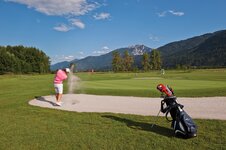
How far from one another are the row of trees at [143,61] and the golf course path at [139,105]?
105 m

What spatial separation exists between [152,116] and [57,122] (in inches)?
157

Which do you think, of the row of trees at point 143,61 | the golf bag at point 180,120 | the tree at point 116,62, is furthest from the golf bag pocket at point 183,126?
the tree at point 116,62

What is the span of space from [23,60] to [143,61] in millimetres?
52820

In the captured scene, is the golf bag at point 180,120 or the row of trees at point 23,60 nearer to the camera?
the golf bag at point 180,120

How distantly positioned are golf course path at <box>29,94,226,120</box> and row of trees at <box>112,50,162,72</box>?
104700mm

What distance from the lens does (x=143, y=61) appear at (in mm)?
122500

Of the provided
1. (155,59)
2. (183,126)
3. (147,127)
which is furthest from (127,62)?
(183,126)

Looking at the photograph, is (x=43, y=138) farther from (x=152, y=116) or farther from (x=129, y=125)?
(x=152, y=116)

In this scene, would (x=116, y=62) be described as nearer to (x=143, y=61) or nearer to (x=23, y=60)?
(x=143, y=61)

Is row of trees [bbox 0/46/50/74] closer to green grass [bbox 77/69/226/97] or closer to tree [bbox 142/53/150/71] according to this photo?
tree [bbox 142/53/150/71]

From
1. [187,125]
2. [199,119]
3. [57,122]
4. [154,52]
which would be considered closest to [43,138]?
[57,122]

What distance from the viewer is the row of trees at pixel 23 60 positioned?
10491 centimetres

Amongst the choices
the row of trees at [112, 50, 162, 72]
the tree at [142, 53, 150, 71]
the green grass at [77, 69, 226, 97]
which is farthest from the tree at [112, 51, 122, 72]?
the green grass at [77, 69, 226, 97]

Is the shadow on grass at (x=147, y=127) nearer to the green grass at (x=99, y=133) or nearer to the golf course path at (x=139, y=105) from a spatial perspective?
the green grass at (x=99, y=133)
